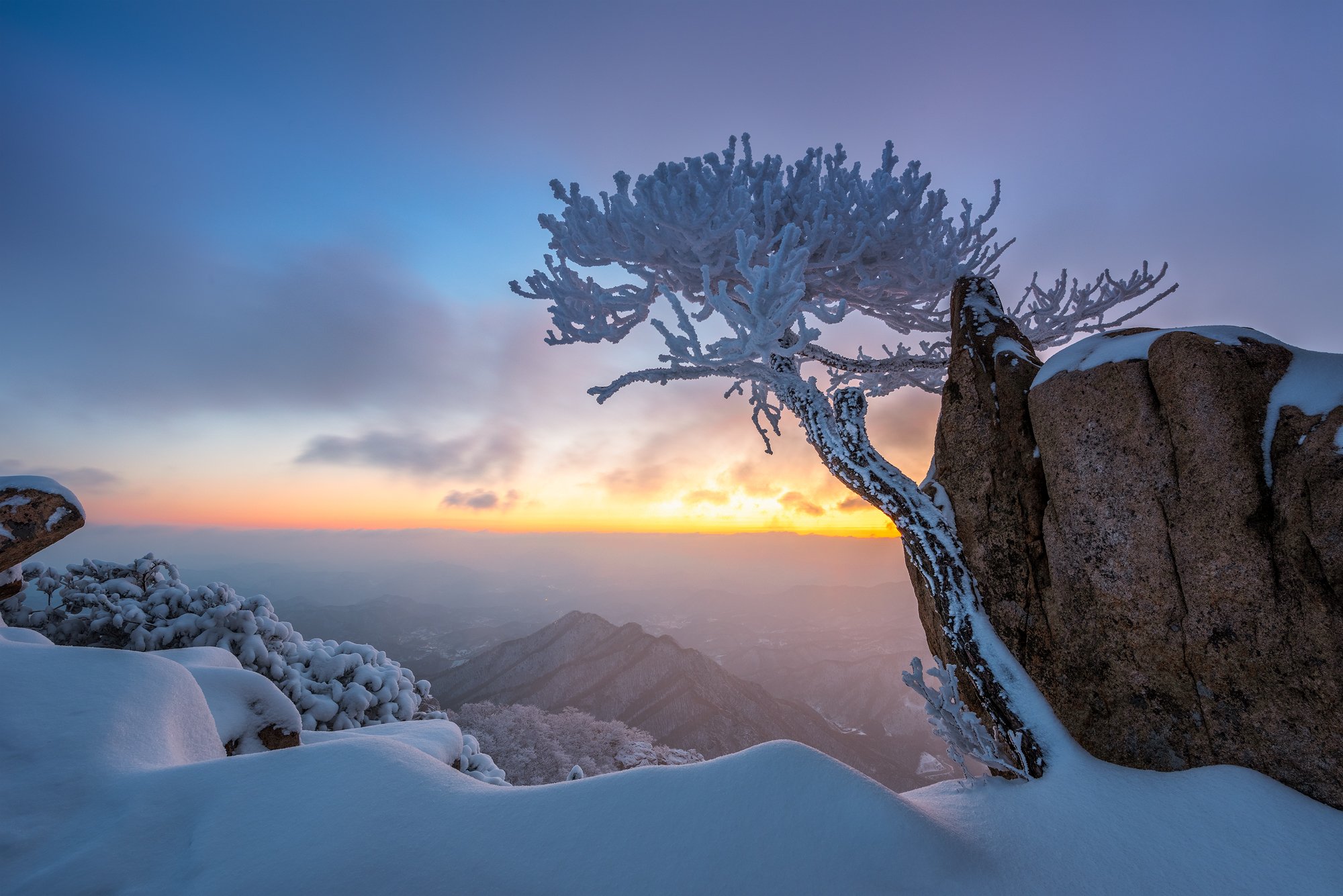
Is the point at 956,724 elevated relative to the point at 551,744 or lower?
elevated

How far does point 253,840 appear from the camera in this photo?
2074 millimetres

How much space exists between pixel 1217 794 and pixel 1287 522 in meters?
1.77

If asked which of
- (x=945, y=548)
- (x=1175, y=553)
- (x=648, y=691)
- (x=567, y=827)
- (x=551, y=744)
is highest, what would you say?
(x=1175, y=553)

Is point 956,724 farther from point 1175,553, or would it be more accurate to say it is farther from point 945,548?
point 1175,553

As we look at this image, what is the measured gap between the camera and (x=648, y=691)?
59.8m

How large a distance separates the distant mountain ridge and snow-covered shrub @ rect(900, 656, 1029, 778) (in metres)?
51.8

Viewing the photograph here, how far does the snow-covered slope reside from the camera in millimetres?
1993

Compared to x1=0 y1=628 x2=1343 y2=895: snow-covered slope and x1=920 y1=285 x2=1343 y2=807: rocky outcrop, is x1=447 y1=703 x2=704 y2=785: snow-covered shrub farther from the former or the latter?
x1=920 y1=285 x2=1343 y2=807: rocky outcrop

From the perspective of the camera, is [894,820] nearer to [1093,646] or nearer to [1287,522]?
→ [1093,646]

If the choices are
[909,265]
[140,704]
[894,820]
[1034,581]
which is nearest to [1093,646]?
[1034,581]

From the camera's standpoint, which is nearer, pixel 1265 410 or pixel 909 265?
pixel 1265 410

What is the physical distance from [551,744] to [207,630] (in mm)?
14737

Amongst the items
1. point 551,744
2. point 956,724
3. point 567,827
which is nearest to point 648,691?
point 551,744

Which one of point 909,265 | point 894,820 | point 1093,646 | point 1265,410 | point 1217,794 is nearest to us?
point 894,820
